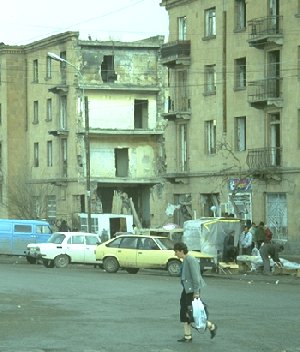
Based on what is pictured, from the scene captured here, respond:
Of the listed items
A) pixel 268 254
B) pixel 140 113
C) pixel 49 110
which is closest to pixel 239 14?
pixel 268 254

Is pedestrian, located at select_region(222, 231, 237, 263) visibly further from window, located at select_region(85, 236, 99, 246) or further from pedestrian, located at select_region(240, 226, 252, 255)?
window, located at select_region(85, 236, 99, 246)

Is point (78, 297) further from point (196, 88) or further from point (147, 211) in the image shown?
point (147, 211)

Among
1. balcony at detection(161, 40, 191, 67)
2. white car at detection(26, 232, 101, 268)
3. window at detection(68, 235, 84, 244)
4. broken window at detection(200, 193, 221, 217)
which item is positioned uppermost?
balcony at detection(161, 40, 191, 67)

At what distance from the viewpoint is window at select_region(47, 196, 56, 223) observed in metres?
72.9

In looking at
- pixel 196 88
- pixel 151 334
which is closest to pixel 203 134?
pixel 196 88

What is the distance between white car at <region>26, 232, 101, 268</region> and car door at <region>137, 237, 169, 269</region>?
5569 millimetres

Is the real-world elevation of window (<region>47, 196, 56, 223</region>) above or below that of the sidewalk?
above

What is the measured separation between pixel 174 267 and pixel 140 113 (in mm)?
35621

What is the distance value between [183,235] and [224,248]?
2.57 metres

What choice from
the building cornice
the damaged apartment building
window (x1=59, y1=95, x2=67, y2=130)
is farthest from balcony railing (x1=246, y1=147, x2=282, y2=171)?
window (x1=59, y1=95, x2=67, y2=130)

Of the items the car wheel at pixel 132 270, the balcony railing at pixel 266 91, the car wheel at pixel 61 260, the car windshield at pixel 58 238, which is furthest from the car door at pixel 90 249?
the balcony railing at pixel 266 91

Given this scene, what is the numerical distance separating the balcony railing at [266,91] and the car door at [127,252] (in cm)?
1162

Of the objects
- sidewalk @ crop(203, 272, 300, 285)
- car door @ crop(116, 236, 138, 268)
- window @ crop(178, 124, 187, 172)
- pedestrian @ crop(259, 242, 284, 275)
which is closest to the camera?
sidewalk @ crop(203, 272, 300, 285)

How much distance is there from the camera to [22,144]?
77000 mm
